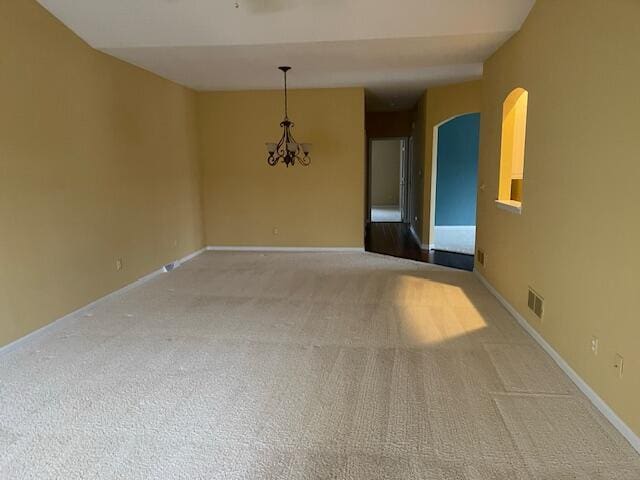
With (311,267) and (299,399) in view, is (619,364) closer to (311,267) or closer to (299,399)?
(299,399)

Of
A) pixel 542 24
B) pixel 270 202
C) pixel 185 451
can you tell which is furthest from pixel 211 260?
pixel 542 24

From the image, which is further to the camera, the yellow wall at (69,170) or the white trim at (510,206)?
the white trim at (510,206)

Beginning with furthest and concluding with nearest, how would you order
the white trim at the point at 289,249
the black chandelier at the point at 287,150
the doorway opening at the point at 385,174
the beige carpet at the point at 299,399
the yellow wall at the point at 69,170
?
the doorway opening at the point at 385,174 < the white trim at the point at 289,249 < the black chandelier at the point at 287,150 < the yellow wall at the point at 69,170 < the beige carpet at the point at 299,399

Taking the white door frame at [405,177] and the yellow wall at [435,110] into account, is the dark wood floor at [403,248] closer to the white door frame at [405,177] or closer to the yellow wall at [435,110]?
the yellow wall at [435,110]

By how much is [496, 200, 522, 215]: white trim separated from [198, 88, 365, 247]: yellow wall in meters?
2.72

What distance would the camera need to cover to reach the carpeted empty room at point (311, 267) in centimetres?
217

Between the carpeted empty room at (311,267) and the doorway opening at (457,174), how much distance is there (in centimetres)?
228

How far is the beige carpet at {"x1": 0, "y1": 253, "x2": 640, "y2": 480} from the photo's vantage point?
204 centimetres

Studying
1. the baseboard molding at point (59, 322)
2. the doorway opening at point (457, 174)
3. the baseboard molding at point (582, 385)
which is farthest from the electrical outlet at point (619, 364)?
the doorway opening at point (457, 174)

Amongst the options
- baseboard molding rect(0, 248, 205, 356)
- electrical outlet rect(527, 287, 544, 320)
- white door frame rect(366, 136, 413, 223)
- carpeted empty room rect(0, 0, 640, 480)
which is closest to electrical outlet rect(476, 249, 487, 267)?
carpeted empty room rect(0, 0, 640, 480)

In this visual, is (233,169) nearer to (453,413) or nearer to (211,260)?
(211,260)

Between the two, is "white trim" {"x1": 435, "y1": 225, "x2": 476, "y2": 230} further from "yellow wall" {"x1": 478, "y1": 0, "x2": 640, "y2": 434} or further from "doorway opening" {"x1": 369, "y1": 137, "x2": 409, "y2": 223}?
"yellow wall" {"x1": 478, "y1": 0, "x2": 640, "y2": 434}

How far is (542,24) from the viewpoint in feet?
10.9

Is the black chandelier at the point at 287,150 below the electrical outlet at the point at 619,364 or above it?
above
